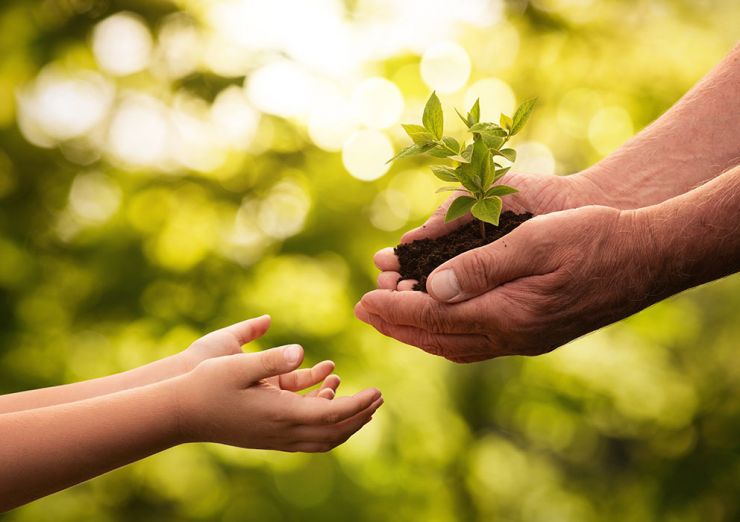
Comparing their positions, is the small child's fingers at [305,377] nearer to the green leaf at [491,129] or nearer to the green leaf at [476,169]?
the green leaf at [476,169]

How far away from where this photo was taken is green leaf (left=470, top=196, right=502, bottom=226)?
146 cm

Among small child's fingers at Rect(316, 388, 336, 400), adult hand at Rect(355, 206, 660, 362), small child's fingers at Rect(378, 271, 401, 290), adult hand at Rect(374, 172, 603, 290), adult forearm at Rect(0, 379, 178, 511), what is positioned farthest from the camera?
adult hand at Rect(374, 172, 603, 290)

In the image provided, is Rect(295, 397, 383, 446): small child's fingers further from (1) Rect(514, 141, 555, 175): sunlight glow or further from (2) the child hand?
(1) Rect(514, 141, 555, 175): sunlight glow

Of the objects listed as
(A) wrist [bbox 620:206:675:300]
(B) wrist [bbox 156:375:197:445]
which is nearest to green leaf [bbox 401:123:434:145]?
(A) wrist [bbox 620:206:675:300]

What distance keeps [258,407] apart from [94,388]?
0.49 metres

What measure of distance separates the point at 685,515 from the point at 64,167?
2.93m

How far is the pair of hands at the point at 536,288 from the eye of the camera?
1.46 m

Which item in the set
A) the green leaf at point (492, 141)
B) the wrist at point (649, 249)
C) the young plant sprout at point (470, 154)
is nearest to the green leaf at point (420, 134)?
the young plant sprout at point (470, 154)

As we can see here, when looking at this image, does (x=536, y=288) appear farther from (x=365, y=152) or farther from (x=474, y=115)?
(x=365, y=152)

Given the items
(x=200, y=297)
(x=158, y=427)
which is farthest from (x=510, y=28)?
(x=158, y=427)

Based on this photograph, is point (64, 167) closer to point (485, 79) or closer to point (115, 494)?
point (115, 494)

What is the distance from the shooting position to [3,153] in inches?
117

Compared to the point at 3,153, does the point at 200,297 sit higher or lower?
lower

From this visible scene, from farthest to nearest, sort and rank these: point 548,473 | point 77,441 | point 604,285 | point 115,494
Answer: point 548,473
point 115,494
point 604,285
point 77,441
